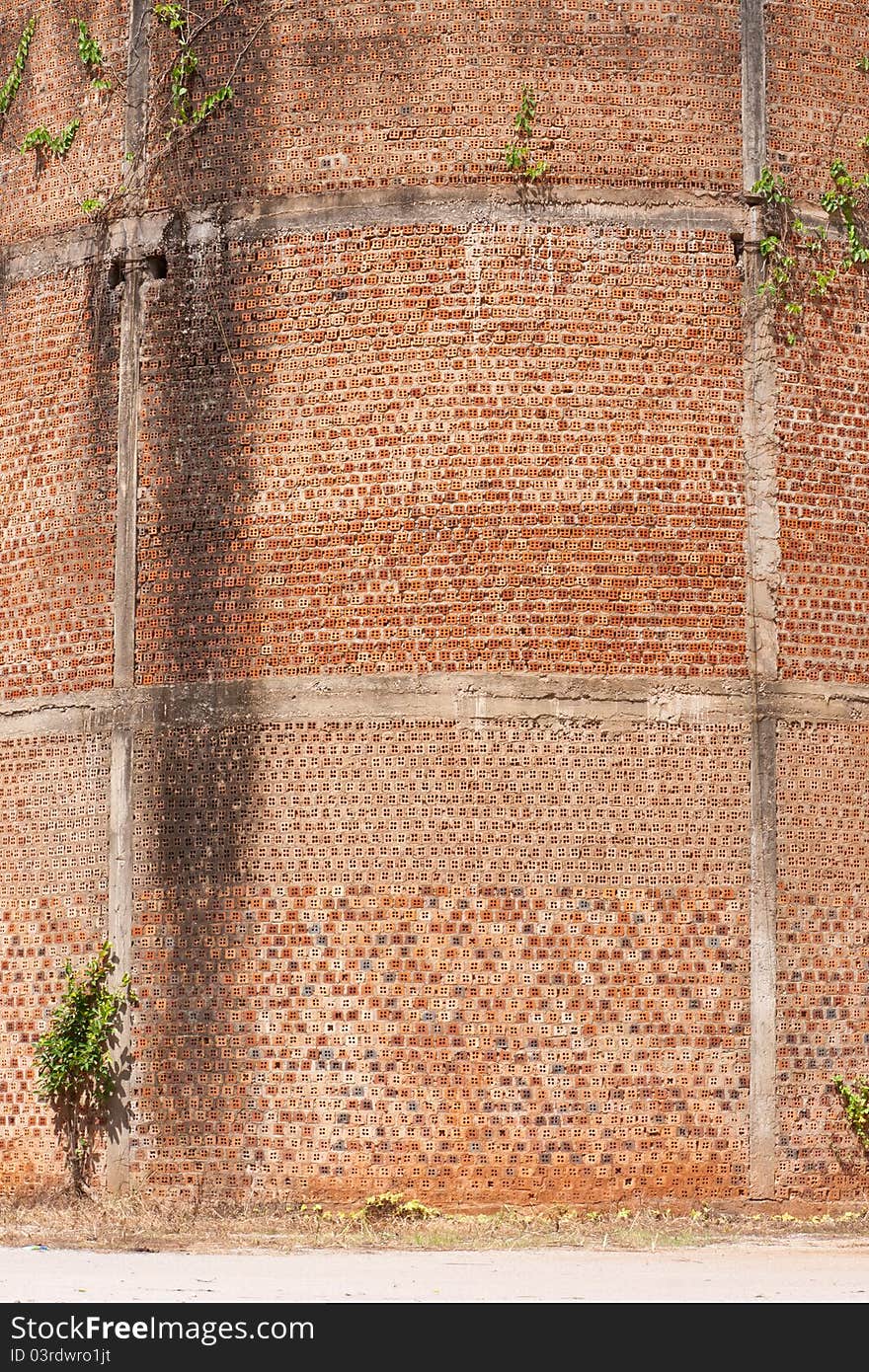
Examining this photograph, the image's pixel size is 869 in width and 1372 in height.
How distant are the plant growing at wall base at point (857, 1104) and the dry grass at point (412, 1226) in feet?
1.53

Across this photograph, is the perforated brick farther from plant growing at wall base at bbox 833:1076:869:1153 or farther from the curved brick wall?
plant growing at wall base at bbox 833:1076:869:1153

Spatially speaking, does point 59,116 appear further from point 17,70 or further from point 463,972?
point 463,972

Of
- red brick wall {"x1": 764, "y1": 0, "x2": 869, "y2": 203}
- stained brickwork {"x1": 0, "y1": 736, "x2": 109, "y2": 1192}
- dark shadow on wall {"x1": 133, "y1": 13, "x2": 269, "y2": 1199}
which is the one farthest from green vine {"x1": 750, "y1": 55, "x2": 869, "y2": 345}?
stained brickwork {"x1": 0, "y1": 736, "x2": 109, "y2": 1192}

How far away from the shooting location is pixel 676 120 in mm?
14141

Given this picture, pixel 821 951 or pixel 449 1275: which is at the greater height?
pixel 821 951

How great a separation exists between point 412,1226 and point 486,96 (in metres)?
7.68

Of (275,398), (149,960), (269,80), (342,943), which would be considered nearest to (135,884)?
(149,960)

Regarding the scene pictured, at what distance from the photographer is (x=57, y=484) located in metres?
14.9

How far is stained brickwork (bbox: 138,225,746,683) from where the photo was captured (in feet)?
44.5

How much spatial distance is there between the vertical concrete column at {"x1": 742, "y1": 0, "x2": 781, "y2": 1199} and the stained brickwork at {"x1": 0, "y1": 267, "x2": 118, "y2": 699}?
456 cm

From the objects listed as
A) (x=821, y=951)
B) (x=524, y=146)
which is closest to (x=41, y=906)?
(x=821, y=951)

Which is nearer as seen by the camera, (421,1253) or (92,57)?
(421,1253)

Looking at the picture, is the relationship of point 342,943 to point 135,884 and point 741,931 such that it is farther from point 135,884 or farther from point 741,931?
point 741,931

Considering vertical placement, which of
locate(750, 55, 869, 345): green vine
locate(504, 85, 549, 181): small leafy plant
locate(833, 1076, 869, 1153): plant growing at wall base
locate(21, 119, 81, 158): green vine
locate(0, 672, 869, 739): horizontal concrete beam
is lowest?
locate(833, 1076, 869, 1153): plant growing at wall base
